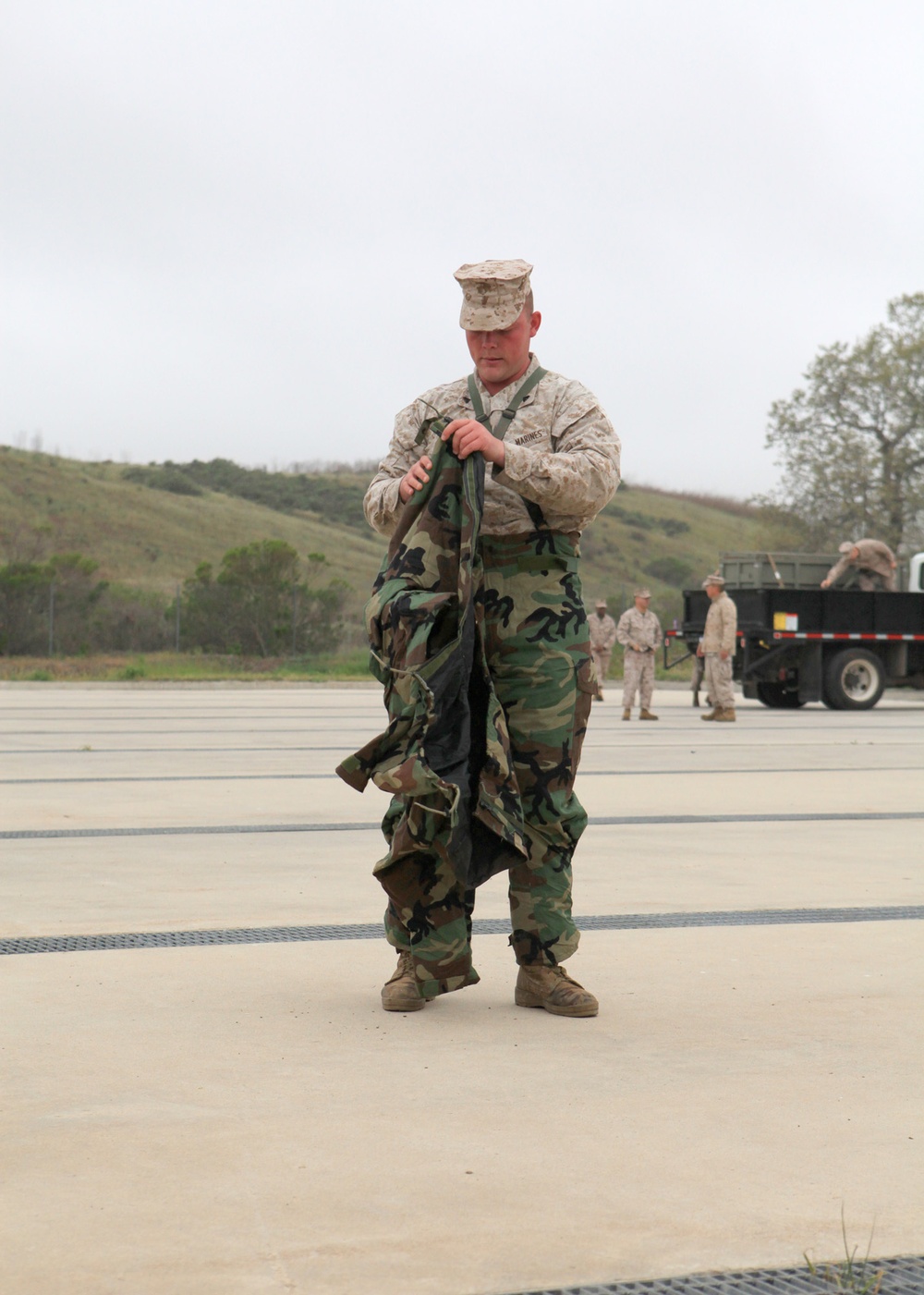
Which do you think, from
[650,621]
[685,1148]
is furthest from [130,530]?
[685,1148]

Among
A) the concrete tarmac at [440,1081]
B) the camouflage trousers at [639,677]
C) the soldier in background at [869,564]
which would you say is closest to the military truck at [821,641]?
the soldier in background at [869,564]

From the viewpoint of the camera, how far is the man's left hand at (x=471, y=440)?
410cm

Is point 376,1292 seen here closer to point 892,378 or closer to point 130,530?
point 892,378

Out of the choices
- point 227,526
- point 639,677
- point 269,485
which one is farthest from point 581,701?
point 269,485

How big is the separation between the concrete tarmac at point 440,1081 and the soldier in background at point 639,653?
11.1m

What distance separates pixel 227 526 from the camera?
72312mm

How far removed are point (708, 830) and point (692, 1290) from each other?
5675 mm

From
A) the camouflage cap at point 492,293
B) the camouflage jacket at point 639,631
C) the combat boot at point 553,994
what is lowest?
the combat boot at point 553,994

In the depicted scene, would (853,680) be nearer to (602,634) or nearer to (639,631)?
(639,631)

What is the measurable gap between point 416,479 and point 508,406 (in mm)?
374

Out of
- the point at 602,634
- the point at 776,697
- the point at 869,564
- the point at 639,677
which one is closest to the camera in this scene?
the point at 639,677

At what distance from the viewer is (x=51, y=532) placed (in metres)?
60.6

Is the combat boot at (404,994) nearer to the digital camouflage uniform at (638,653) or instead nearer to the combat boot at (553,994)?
the combat boot at (553,994)

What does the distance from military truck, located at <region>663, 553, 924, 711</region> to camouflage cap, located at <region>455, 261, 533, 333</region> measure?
16551mm
